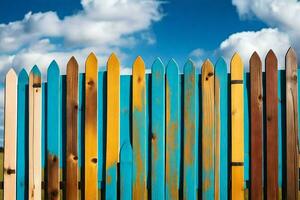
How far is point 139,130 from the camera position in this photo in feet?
17.9

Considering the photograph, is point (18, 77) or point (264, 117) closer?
point (264, 117)

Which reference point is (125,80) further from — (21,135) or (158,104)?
(21,135)

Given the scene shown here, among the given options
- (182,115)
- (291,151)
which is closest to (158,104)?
(182,115)

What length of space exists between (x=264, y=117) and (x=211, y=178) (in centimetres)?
91

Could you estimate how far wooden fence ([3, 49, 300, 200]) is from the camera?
5336 millimetres

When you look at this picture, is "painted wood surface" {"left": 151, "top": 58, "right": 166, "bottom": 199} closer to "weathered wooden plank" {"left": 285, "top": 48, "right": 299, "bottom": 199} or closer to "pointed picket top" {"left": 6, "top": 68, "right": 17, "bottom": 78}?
"weathered wooden plank" {"left": 285, "top": 48, "right": 299, "bottom": 199}

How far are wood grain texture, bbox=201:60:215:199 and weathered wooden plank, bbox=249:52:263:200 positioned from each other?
1.42 feet

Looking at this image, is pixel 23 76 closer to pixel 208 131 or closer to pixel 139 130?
pixel 139 130

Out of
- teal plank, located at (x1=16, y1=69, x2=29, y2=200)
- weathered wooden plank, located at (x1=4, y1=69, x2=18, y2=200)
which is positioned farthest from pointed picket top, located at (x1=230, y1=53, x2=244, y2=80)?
weathered wooden plank, located at (x1=4, y1=69, x2=18, y2=200)

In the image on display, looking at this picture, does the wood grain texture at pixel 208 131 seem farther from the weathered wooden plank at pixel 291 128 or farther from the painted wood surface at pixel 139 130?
the weathered wooden plank at pixel 291 128

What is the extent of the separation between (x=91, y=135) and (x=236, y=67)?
6.02 feet

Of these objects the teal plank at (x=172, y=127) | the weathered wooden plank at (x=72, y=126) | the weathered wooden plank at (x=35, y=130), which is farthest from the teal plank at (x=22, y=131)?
the teal plank at (x=172, y=127)

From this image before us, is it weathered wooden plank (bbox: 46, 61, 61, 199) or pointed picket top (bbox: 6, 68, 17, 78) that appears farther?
pointed picket top (bbox: 6, 68, 17, 78)

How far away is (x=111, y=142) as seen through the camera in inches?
218
